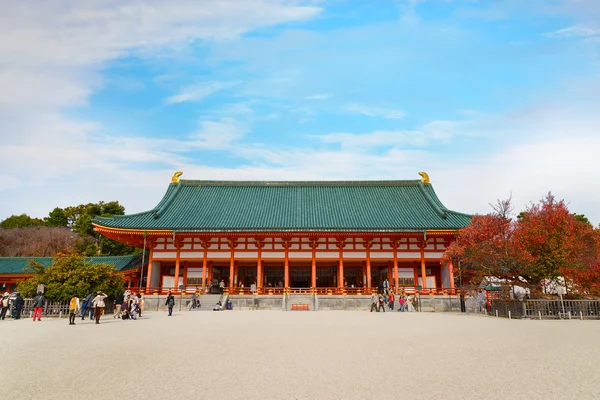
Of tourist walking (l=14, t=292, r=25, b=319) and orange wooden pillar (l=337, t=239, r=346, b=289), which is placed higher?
orange wooden pillar (l=337, t=239, r=346, b=289)

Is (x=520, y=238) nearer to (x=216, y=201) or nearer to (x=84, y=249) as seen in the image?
(x=216, y=201)

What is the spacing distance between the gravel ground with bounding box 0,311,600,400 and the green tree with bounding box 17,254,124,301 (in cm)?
815

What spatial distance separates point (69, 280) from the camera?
21.8 m

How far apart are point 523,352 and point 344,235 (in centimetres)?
2237

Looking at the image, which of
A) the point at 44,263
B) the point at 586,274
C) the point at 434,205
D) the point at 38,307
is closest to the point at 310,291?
the point at 434,205

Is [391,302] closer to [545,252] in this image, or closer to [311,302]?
[311,302]

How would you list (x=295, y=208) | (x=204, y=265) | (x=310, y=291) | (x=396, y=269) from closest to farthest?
(x=310, y=291)
(x=396, y=269)
(x=204, y=265)
(x=295, y=208)

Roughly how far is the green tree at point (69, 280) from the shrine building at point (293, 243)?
27.5ft

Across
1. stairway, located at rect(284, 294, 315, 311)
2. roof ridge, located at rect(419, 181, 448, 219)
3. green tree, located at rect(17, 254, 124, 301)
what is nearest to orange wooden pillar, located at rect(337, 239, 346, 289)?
stairway, located at rect(284, 294, 315, 311)

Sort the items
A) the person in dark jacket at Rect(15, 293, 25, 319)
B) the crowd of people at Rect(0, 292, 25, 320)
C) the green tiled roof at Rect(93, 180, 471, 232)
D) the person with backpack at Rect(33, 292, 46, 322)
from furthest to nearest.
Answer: the green tiled roof at Rect(93, 180, 471, 232)
the person in dark jacket at Rect(15, 293, 25, 319)
the crowd of people at Rect(0, 292, 25, 320)
the person with backpack at Rect(33, 292, 46, 322)

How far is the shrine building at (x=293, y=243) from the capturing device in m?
31.8

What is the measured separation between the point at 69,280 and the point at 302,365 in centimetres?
1844

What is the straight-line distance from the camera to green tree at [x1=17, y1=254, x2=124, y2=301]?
854 inches

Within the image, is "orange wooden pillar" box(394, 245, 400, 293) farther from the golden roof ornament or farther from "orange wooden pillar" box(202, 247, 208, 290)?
the golden roof ornament
